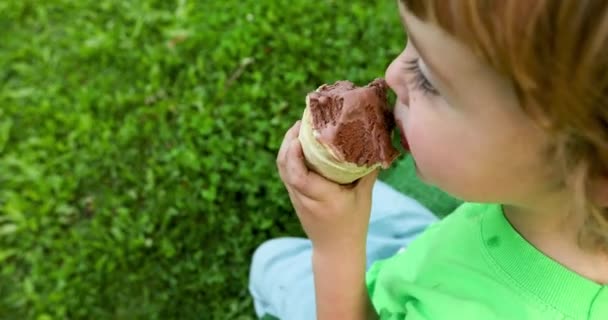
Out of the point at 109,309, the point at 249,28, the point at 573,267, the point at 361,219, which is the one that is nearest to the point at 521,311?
the point at 573,267

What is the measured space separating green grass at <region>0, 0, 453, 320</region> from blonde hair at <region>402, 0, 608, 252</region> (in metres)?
1.34

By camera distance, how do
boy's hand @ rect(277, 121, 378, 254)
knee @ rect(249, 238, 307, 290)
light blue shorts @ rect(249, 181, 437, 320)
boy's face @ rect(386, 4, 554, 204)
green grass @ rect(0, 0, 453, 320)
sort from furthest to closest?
green grass @ rect(0, 0, 453, 320), knee @ rect(249, 238, 307, 290), light blue shorts @ rect(249, 181, 437, 320), boy's hand @ rect(277, 121, 378, 254), boy's face @ rect(386, 4, 554, 204)

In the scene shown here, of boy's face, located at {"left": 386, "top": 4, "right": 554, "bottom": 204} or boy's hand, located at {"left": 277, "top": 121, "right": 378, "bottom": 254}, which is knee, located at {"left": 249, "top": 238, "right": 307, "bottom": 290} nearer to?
boy's hand, located at {"left": 277, "top": 121, "right": 378, "bottom": 254}

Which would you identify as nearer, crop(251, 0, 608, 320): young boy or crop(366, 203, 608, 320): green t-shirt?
crop(251, 0, 608, 320): young boy

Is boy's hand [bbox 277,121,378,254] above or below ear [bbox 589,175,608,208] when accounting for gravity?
below

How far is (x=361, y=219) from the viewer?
121cm

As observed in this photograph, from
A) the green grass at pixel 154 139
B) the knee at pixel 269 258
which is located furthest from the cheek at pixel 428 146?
the green grass at pixel 154 139

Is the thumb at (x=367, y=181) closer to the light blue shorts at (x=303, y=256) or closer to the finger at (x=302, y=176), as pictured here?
the finger at (x=302, y=176)

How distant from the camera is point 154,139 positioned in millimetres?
2365

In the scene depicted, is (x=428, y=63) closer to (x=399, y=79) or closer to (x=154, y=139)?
(x=399, y=79)

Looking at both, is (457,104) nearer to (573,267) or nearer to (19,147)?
(573,267)

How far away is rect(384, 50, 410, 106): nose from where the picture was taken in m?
0.92

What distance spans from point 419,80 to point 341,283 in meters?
0.46

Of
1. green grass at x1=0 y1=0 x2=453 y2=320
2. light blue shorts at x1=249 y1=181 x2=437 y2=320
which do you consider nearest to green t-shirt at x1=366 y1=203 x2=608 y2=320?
light blue shorts at x1=249 y1=181 x2=437 y2=320
